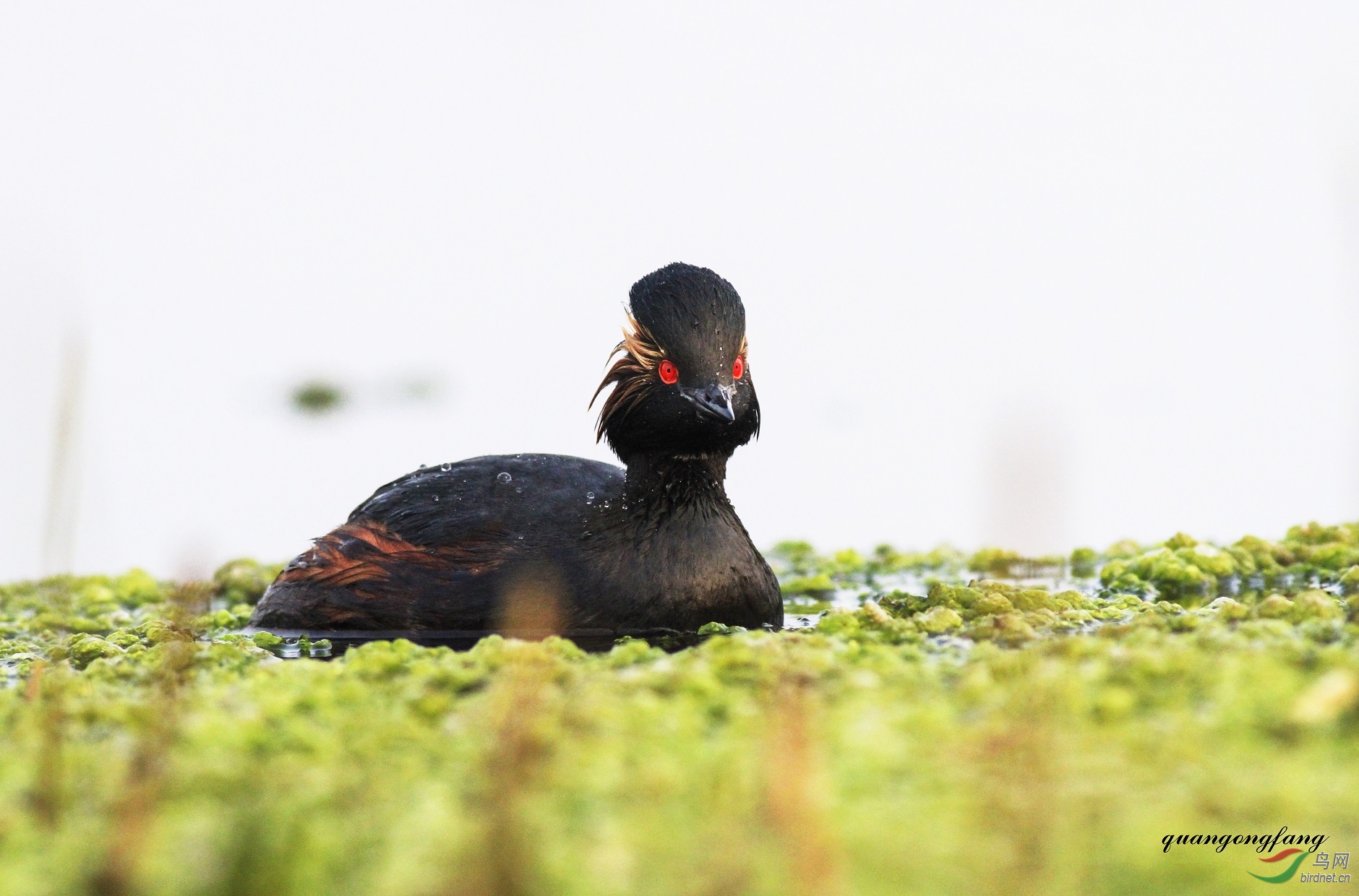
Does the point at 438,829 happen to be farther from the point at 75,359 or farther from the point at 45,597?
the point at 45,597

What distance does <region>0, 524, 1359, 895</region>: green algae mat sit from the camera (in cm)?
348

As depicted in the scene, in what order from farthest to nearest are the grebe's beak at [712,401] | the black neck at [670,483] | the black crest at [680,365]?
1. the black neck at [670,483]
2. the black crest at [680,365]
3. the grebe's beak at [712,401]

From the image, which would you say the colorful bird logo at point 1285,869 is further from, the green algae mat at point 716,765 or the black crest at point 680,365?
the black crest at point 680,365

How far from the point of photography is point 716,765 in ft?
13.7

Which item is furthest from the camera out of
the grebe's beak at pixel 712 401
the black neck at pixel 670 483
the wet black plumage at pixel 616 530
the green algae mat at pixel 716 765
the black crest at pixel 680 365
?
the black neck at pixel 670 483

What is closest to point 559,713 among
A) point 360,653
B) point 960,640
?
point 360,653

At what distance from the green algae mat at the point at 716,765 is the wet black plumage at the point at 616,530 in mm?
1219

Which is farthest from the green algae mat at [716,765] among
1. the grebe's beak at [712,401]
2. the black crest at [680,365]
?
the black crest at [680,365]

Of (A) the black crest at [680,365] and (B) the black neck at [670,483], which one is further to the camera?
(B) the black neck at [670,483]

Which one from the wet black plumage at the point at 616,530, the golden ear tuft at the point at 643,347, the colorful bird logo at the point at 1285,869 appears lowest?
the colorful bird logo at the point at 1285,869

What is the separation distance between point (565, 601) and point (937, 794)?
387 cm

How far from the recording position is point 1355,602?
634cm

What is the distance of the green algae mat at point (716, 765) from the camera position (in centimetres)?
348

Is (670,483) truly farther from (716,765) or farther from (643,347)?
(716,765)
